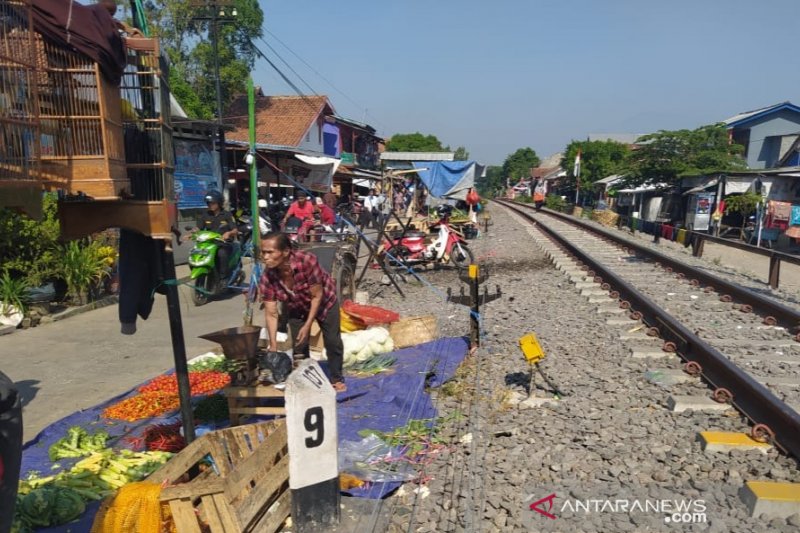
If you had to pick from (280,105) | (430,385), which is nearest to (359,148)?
(280,105)

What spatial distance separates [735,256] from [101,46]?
22078 millimetres

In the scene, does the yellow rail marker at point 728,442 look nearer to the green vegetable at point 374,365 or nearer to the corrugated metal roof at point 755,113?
the green vegetable at point 374,365

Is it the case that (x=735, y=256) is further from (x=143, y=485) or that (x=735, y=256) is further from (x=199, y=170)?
(x=143, y=485)

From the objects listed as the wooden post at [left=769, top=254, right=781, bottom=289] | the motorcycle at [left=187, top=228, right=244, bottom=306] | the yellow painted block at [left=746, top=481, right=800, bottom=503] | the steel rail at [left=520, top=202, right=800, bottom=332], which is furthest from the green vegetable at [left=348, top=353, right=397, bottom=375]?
the wooden post at [left=769, top=254, right=781, bottom=289]

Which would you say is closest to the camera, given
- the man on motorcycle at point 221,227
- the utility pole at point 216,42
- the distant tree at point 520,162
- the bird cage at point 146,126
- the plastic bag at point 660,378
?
the bird cage at point 146,126

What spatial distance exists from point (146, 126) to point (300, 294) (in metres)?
2.24

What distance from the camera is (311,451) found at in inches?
126

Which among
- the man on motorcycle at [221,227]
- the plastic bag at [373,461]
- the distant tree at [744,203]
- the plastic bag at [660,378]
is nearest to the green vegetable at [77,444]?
the plastic bag at [373,461]

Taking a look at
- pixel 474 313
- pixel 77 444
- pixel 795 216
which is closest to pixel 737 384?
pixel 474 313

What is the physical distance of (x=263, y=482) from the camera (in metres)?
3.23

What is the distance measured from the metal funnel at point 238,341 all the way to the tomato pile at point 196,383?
121 cm

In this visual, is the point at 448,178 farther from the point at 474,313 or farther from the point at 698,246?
the point at 474,313

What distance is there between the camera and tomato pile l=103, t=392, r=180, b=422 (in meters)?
5.20

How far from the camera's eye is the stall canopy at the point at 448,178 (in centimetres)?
2281
